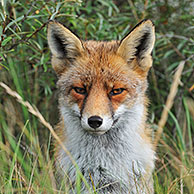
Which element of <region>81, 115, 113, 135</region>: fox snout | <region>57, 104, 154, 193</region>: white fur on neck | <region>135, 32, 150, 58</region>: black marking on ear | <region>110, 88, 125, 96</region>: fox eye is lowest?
<region>57, 104, 154, 193</region>: white fur on neck

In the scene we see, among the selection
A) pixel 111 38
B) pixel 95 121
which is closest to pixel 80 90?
pixel 95 121

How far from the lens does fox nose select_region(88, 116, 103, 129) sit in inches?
106

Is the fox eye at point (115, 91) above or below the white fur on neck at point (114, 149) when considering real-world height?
above

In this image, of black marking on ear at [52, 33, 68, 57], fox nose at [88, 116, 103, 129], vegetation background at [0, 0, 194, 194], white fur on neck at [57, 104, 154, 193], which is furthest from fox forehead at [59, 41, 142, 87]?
vegetation background at [0, 0, 194, 194]

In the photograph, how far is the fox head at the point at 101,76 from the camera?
2873 mm

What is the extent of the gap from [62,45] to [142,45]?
869 millimetres

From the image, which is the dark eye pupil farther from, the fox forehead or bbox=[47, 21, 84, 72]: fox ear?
bbox=[47, 21, 84, 72]: fox ear

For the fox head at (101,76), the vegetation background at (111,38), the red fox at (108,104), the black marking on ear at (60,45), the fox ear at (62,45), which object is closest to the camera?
the fox head at (101,76)

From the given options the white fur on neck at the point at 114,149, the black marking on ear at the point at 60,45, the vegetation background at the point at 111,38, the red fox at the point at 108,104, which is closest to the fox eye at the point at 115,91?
the red fox at the point at 108,104

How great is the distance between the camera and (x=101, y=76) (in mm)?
3018

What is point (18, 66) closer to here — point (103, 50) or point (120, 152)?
point (103, 50)

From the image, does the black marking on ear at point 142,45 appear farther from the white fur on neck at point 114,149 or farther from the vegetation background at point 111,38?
the vegetation background at point 111,38

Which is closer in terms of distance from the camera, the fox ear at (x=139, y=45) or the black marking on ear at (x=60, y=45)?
the fox ear at (x=139, y=45)

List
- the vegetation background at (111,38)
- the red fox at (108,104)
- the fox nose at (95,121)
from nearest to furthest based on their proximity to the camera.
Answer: the fox nose at (95,121), the red fox at (108,104), the vegetation background at (111,38)
